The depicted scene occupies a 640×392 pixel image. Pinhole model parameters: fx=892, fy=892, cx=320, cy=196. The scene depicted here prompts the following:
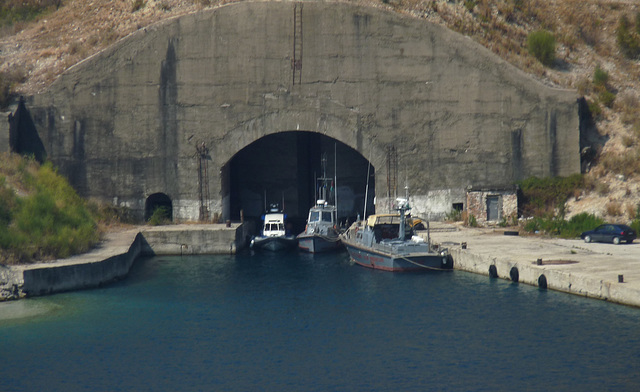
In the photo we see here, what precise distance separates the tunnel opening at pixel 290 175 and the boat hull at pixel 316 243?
6.96 meters

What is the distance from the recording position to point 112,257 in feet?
102

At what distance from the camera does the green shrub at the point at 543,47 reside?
136 ft

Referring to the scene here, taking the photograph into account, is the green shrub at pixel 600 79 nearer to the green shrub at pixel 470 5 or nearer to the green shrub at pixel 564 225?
the green shrub at pixel 470 5

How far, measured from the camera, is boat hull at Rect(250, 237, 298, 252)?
1531 inches

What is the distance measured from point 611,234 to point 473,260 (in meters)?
5.50

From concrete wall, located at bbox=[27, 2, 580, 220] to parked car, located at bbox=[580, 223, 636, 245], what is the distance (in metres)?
5.82

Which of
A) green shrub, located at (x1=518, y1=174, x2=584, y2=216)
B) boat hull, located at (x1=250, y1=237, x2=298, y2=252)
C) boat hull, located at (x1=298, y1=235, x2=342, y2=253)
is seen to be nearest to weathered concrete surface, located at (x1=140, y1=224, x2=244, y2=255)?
boat hull, located at (x1=250, y1=237, x2=298, y2=252)

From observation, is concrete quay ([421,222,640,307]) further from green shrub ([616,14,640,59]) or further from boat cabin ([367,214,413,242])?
green shrub ([616,14,640,59])

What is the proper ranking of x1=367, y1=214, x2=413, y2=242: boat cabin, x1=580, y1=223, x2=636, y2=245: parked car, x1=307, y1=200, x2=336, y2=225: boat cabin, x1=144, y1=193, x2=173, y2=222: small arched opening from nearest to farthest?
x1=580, y1=223, x2=636, y2=245: parked car, x1=367, y1=214, x2=413, y2=242: boat cabin, x1=144, y1=193, x2=173, y2=222: small arched opening, x1=307, y1=200, x2=336, y2=225: boat cabin

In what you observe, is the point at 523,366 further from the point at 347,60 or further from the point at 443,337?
the point at 347,60

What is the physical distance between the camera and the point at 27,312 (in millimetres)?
26391

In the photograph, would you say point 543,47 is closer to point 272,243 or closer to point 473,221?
point 473,221

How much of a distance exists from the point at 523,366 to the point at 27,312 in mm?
14513

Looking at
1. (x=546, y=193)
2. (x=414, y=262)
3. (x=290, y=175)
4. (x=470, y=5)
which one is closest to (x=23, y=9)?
(x=290, y=175)
